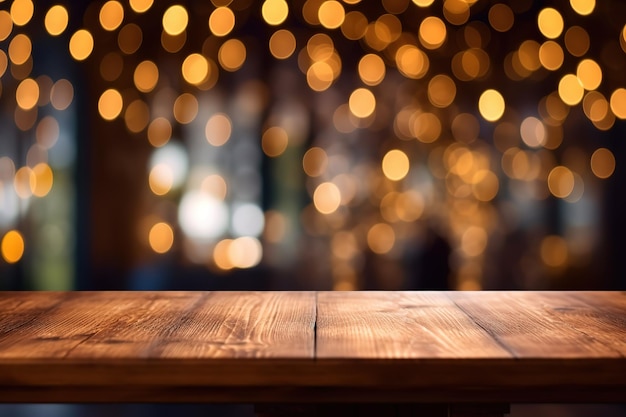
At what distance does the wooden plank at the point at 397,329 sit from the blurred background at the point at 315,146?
1525 millimetres

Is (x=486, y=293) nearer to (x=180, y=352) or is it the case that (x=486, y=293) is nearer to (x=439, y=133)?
(x=180, y=352)

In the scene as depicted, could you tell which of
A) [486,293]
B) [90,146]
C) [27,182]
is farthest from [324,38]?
[486,293]

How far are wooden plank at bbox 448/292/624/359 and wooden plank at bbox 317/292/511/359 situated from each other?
2cm

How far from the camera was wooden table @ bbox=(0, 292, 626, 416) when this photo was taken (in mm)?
506

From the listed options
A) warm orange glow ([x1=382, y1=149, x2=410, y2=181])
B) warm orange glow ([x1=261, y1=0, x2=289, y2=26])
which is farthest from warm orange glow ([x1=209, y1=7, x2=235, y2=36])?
warm orange glow ([x1=382, y1=149, x2=410, y2=181])

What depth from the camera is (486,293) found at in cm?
86

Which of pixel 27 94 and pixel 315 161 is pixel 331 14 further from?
pixel 27 94

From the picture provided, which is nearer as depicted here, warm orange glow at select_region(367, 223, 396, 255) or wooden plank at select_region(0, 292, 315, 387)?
wooden plank at select_region(0, 292, 315, 387)

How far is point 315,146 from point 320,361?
6.12 feet

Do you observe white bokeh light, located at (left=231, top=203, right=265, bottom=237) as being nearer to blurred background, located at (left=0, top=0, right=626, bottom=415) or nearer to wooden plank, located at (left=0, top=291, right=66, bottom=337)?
blurred background, located at (left=0, top=0, right=626, bottom=415)

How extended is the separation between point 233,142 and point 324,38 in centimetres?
52

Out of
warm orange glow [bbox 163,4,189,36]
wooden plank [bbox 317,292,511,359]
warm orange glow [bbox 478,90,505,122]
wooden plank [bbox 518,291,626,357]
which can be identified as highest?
warm orange glow [bbox 163,4,189,36]

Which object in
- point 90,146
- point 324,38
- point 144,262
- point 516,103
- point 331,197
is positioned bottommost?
point 144,262

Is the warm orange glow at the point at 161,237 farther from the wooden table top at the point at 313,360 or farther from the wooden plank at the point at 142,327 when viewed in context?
the wooden table top at the point at 313,360
